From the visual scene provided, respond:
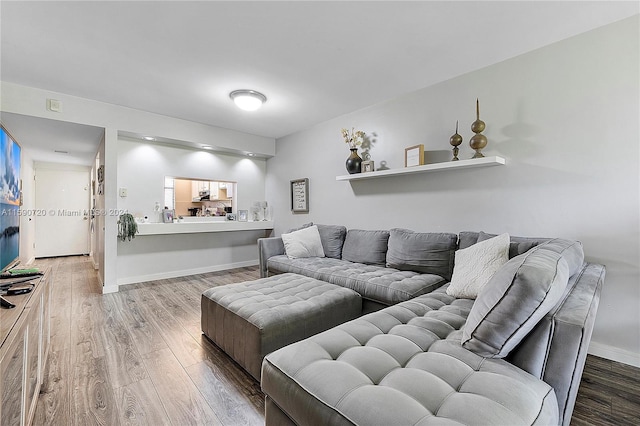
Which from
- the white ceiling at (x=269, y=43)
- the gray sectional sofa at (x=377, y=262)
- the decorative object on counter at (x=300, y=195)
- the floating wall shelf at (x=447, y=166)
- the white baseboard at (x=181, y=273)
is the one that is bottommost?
the white baseboard at (x=181, y=273)

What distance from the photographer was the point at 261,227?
5234 mm

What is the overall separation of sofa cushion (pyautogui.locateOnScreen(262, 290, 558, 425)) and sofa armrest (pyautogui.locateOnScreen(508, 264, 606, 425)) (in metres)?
0.06

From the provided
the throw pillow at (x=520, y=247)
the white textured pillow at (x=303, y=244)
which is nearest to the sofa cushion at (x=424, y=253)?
the throw pillow at (x=520, y=247)

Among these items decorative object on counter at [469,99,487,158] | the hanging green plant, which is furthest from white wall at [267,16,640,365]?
the hanging green plant

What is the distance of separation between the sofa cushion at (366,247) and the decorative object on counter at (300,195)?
1318 millimetres

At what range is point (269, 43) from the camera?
2307mm

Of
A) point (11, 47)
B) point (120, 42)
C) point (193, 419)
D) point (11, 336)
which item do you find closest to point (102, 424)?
point (193, 419)

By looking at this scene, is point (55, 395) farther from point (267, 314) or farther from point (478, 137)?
point (478, 137)

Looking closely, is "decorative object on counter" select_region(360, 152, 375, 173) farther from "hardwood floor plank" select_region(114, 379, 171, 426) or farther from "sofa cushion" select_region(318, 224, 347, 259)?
"hardwood floor plank" select_region(114, 379, 171, 426)

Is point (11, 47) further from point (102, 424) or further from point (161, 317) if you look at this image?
point (102, 424)

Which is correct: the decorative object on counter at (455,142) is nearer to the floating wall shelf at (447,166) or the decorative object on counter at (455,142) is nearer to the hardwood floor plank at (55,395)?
the floating wall shelf at (447,166)

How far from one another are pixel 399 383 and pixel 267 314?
106 centimetres

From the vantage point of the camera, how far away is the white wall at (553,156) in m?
2.04

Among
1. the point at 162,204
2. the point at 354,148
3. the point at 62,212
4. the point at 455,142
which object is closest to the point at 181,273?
the point at 162,204
